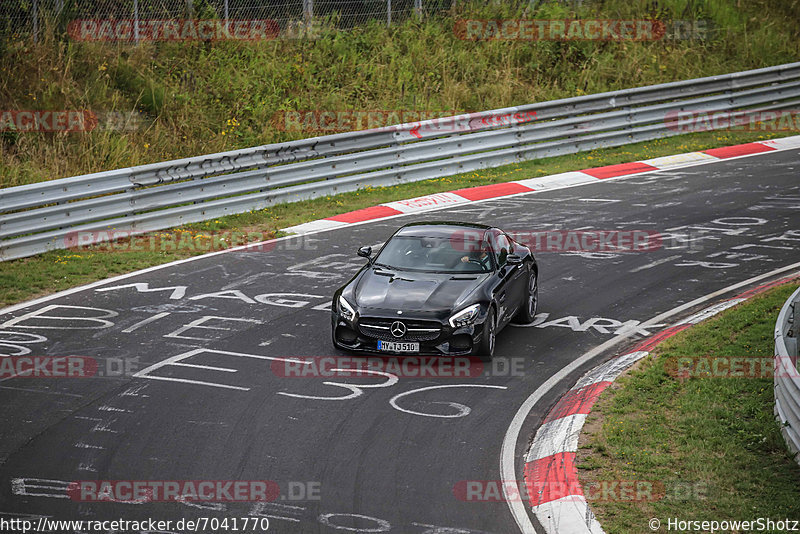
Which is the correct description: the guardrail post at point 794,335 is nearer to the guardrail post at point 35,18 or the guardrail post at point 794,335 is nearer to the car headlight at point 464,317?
the car headlight at point 464,317

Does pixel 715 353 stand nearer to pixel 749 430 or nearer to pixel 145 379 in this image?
pixel 749 430

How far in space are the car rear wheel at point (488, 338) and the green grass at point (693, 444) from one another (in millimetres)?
1558

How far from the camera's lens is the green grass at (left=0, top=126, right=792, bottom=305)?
14.2 metres

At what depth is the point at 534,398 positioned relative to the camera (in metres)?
10.1

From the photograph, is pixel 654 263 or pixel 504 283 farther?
pixel 654 263

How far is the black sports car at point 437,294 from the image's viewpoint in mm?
10789

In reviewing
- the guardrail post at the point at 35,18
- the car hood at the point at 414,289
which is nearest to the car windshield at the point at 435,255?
the car hood at the point at 414,289

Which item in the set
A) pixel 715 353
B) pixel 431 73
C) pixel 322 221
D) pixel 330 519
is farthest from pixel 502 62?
pixel 330 519

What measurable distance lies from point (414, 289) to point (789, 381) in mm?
4448

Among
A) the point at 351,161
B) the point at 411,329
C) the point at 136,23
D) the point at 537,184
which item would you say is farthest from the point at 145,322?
the point at 136,23

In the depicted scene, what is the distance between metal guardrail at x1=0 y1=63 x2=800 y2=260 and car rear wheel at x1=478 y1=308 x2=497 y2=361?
7947 millimetres

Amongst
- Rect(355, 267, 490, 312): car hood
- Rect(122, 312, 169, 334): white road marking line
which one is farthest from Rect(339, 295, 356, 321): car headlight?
Rect(122, 312, 169, 334): white road marking line

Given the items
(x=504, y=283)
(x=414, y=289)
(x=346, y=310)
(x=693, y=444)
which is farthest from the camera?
(x=504, y=283)

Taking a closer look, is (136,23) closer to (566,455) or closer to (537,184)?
(537,184)
